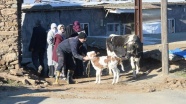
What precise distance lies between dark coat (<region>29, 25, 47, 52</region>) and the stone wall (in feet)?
3.32

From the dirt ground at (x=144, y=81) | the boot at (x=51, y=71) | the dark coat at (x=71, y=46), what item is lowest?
the dirt ground at (x=144, y=81)

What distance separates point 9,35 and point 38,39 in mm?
1276

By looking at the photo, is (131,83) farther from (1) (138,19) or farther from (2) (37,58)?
(1) (138,19)

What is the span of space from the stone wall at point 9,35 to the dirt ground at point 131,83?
132cm

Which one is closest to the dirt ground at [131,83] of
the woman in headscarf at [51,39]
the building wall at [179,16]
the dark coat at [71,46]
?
the woman in headscarf at [51,39]

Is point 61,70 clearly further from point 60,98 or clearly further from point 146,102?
point 146,102

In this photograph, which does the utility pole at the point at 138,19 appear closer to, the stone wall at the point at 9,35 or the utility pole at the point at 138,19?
the utility pole at the point at 138,19

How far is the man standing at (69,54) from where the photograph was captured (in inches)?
508

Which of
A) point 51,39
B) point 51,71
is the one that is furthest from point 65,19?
point 51,39

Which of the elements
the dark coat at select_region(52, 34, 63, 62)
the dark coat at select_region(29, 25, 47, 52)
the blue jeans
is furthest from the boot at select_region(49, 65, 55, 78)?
the dark coat at select_region(29, 25, 47, 52)

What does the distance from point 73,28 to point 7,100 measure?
4.85 m

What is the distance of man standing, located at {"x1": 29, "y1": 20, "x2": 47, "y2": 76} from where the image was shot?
51.4 ft

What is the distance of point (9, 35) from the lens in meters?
14.8

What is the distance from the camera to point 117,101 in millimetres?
11023
